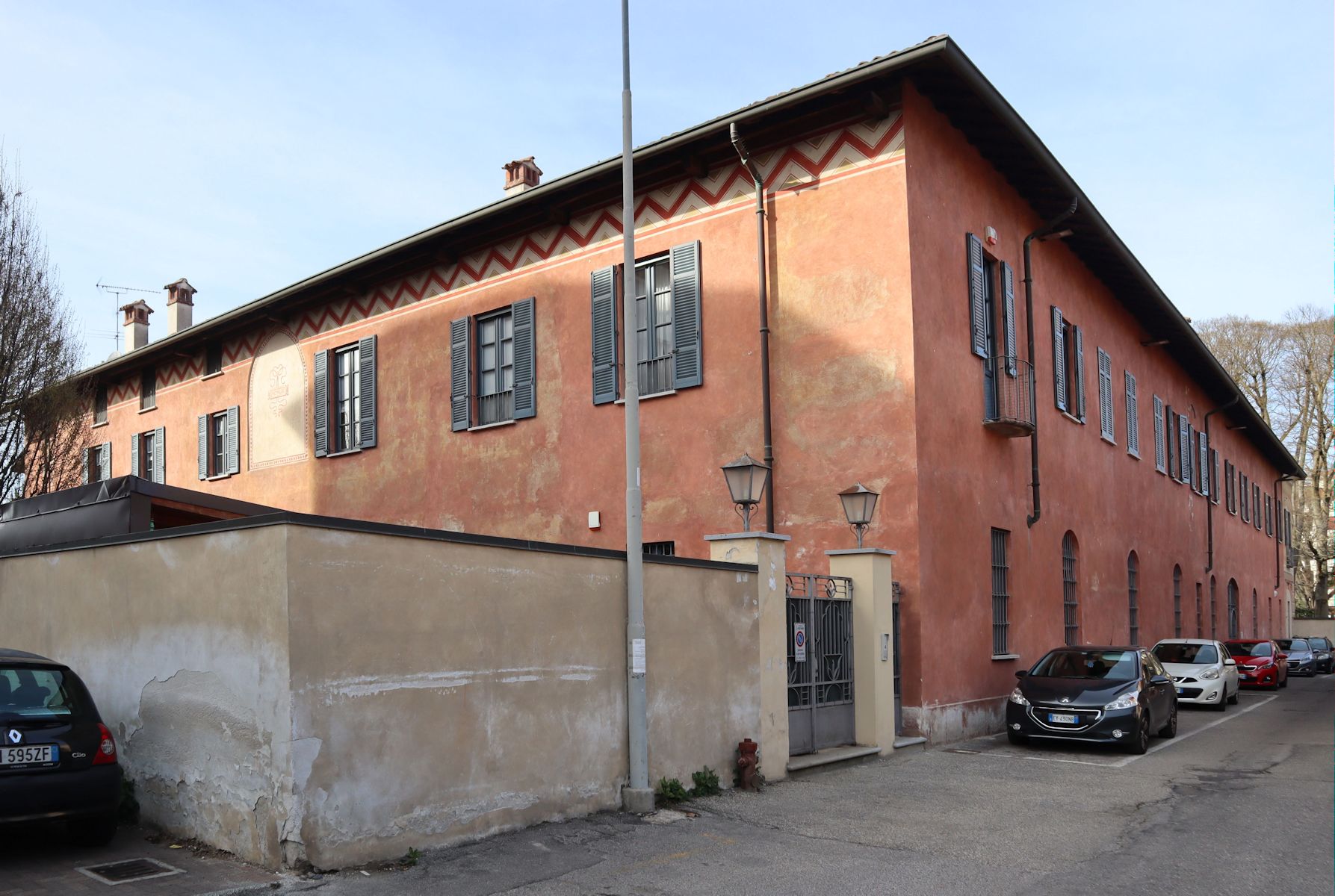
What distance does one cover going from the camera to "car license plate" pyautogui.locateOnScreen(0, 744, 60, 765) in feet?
23.7

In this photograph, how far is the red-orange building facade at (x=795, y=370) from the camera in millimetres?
15172

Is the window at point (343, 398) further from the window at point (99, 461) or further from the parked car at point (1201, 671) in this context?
the parked car at point (1201, 671)

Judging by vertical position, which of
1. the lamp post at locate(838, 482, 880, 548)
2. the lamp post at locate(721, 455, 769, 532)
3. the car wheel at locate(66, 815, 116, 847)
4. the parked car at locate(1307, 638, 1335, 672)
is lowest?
the parked car at locate(1307, 638, 1335, 672)

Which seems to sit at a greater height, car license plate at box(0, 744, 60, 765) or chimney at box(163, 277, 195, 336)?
chimney at box(163, 277, 195, 336)

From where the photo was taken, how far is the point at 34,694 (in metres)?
7.69

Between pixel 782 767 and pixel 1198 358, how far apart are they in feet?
78.3

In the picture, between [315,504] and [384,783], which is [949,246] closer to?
[384,783]

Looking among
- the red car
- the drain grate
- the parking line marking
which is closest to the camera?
the drain grate

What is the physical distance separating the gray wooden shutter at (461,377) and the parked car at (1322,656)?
95.9 ft

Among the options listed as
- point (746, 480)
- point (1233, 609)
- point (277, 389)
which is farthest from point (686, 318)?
point (1233, 609)

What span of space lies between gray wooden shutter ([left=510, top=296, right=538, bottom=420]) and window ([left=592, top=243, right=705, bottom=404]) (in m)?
1.46

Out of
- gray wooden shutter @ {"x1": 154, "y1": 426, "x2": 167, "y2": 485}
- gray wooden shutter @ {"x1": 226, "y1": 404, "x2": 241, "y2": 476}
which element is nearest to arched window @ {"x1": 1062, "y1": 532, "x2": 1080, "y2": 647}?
gray wooden shutter @ {"x1": 226, "y1": 404, "x2": 241, "y2": 476}

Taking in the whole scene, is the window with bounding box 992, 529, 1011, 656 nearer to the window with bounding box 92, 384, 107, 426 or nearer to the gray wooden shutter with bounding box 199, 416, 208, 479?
the gray wooden shutter with bounding box 199, 416, 208, 479

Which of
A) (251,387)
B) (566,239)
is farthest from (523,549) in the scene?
(251,387)
